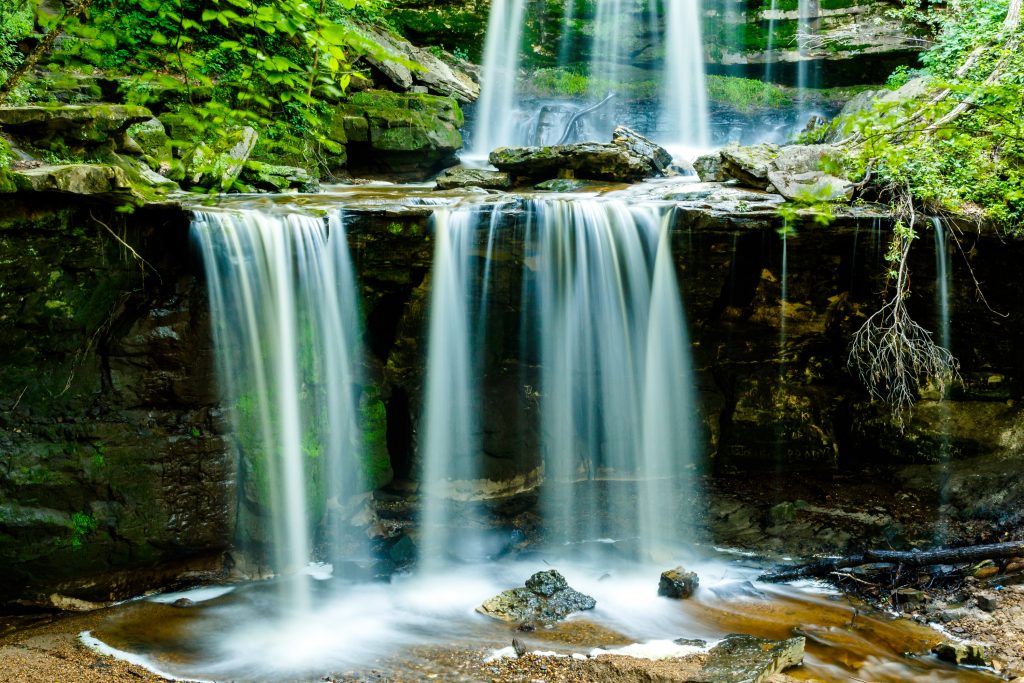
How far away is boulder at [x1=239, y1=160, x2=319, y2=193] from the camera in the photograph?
8883 mm

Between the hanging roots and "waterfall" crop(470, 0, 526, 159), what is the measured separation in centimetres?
866

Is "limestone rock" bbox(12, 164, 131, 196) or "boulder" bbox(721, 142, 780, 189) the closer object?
"limestone rock" bbox(12, 164, 131, 196)

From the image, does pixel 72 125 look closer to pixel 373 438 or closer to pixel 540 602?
pixel 373 438

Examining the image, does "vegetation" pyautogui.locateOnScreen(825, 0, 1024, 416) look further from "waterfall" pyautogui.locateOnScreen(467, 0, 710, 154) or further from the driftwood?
"waterfall" pyautogui.locateOnScreen(467, 0, 710, 154)

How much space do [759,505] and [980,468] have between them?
8.31 feet

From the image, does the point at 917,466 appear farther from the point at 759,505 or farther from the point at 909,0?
the point at 909,0

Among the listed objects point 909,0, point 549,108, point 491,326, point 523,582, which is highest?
point 909,0

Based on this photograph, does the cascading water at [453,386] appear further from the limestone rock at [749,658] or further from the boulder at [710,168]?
the boulder at [710,168]

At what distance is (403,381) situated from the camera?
26.8ft

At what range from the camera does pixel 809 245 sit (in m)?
7.85

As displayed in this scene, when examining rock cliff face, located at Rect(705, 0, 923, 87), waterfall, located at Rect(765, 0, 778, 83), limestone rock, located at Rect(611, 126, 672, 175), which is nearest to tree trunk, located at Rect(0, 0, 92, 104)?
limestone rock, located at Rect(611, 126, 672, 175)

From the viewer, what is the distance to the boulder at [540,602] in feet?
20.7

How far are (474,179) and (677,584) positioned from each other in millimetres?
6757

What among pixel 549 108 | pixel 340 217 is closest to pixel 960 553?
pixel 340 217
